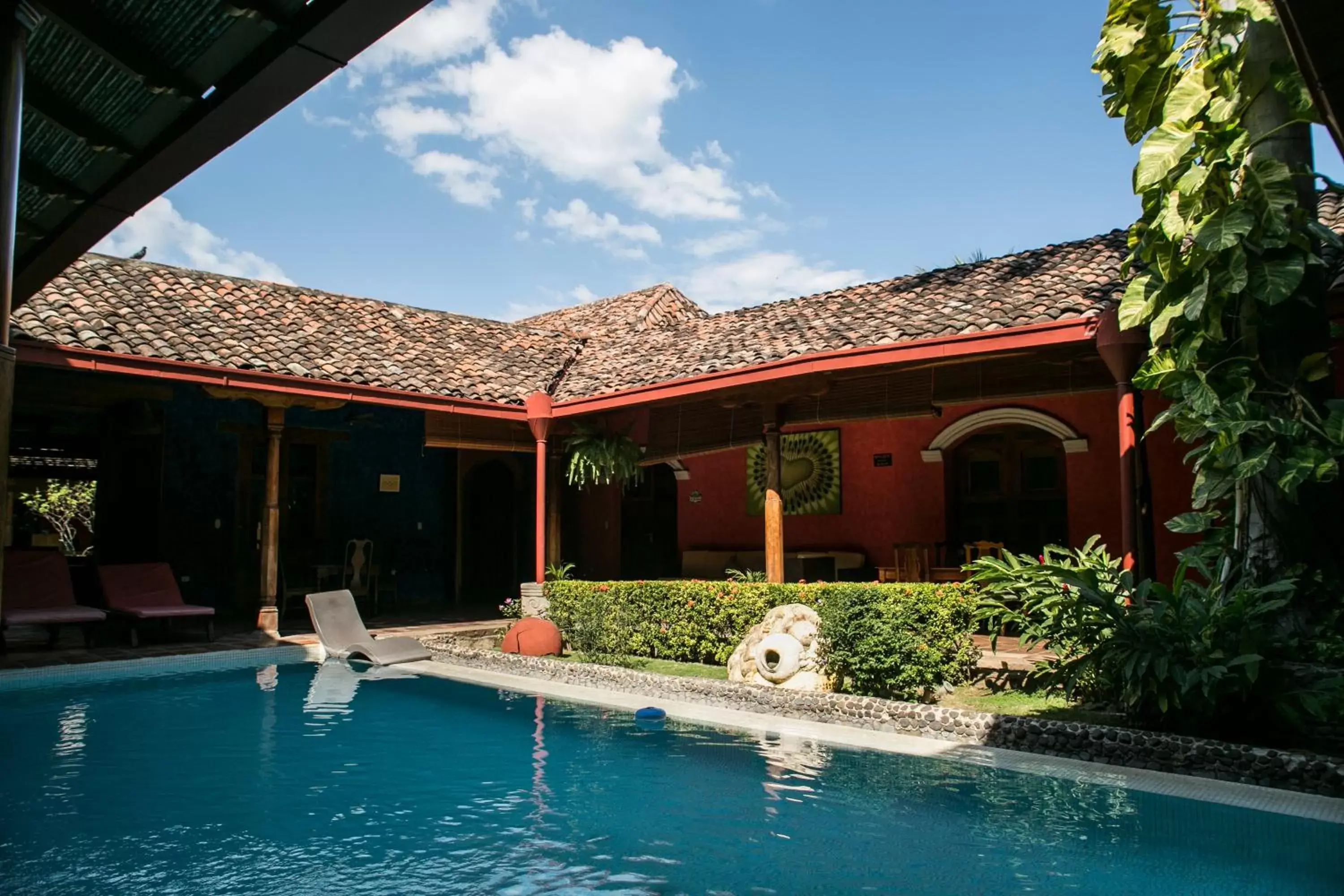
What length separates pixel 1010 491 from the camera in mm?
11500

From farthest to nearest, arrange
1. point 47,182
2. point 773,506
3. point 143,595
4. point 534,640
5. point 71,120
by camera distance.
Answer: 1. point 143,595
2. point 534,640
3. point 773,506
4. point 47,182
5. point 71,120

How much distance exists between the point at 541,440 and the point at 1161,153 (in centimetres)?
782

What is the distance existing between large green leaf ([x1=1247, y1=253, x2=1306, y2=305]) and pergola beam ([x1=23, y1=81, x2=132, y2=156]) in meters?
6.27

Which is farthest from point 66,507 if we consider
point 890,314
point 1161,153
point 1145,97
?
point 1161,153

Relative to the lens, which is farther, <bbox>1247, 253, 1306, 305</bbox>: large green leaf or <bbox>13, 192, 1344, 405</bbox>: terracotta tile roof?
<bbox>13, 192, 1344, 405</bbox>: terracotta tile roof

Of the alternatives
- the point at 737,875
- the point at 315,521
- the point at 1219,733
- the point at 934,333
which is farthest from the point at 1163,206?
the point at 315,521

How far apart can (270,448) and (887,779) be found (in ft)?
26.8

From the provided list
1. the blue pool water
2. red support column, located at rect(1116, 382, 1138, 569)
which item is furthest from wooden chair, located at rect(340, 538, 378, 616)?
red support column, located at rect(1116, 382, 1138, 569)

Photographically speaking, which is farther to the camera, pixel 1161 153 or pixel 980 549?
pixel 980 549

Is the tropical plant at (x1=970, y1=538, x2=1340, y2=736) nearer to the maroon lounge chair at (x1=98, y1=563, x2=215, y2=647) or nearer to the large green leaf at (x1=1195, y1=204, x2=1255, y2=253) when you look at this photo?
the large green leaf at (x1=1195, y1=204, x2=1255, y2=253)

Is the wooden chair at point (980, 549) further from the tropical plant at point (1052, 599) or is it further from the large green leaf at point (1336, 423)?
the large green leaf at point (1336, 423)

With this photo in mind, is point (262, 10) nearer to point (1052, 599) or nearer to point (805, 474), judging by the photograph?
point (1052, 599)

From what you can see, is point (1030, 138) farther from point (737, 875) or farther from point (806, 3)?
point (737, 875)

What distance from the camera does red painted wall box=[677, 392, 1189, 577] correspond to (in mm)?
9750
